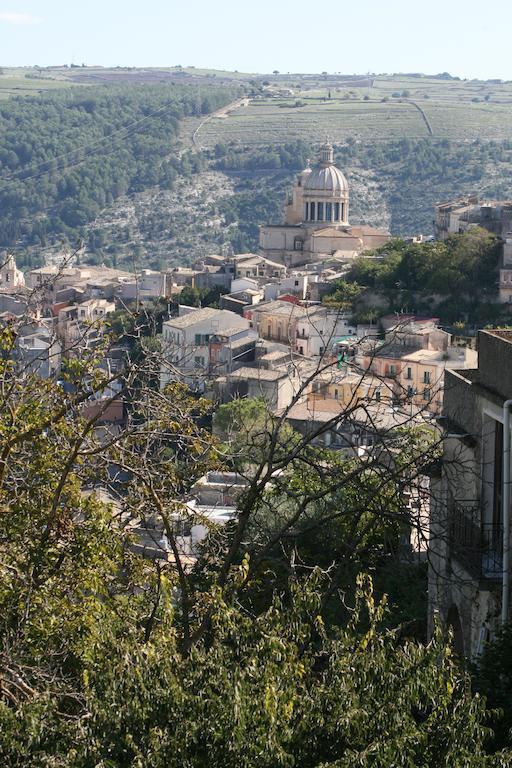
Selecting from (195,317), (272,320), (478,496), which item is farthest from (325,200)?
(478,496)

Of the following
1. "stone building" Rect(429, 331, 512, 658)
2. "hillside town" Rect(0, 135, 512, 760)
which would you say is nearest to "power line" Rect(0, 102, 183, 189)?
"hillside town" Rect(0, 135, 512, 760)

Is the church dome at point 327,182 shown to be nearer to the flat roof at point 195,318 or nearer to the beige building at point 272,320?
the flat roof at point 195,318

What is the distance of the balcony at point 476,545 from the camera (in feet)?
32.1

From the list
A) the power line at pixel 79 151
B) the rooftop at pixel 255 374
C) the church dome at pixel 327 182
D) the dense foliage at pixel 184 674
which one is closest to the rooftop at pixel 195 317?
the rooftop at pixel 255 374

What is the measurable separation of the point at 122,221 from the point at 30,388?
472 feet

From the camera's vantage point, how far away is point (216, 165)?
524 ft

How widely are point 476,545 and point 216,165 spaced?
497ft

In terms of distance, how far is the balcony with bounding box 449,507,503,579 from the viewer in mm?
9781

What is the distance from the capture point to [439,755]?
21.7 ft

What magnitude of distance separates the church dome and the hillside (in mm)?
41111

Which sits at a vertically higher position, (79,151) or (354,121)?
(354,121)

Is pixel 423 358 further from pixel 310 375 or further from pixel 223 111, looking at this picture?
pixel 223 111

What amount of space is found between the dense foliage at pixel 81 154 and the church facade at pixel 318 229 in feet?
190

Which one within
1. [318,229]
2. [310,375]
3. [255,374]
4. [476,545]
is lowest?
[318,229]
